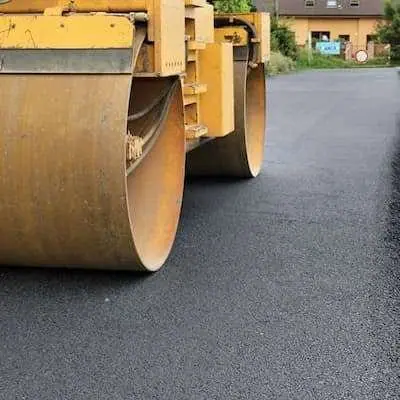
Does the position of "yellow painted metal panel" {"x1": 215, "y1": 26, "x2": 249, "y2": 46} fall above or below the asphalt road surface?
above

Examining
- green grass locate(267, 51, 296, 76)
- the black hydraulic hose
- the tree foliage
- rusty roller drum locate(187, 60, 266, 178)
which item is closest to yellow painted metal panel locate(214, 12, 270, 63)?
the black hydraulic hose

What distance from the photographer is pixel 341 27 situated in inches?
2489

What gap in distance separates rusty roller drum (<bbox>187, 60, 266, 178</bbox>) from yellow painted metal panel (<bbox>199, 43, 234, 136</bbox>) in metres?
1.24

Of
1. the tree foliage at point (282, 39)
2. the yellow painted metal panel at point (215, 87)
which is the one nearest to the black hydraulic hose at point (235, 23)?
the yellow painted metal panel at point (215, 87)

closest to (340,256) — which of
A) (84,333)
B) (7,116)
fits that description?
(84,333)

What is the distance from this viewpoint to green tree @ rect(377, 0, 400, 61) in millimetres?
52844

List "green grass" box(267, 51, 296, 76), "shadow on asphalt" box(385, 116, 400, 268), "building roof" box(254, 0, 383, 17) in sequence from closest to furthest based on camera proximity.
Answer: "shadow on asphalt" box(385, 116, 400, 268) → "green grass" box(267, 51, 296, 76) → "building roof" box(254, 0, 383, 17)

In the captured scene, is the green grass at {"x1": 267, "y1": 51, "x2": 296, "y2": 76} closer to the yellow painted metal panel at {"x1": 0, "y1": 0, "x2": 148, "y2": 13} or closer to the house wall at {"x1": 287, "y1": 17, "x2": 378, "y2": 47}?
the yellow painted metal panel at {"x1": 0, "y1": 0, "x2": 148, "y2": 13}

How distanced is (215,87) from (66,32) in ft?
5.44

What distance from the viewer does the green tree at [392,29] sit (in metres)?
52.8

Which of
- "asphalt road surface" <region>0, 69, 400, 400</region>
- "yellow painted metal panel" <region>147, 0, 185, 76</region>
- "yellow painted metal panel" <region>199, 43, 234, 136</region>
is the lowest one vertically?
"asphalt road surface" <region>0, 69, 400, 400</region>

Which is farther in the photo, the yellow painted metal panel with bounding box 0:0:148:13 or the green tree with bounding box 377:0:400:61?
the green tree with bounding box 377:0:400:61

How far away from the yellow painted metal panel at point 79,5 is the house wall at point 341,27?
60058 mm

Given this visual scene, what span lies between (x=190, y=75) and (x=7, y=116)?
164 cm
